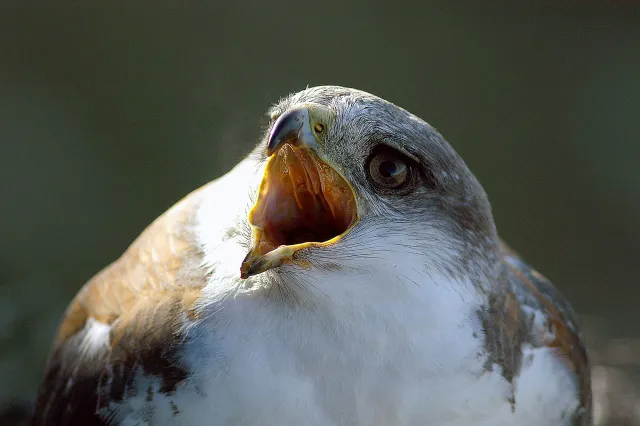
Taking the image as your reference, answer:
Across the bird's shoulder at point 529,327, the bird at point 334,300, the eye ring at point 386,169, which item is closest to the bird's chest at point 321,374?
the bird at point 334,300

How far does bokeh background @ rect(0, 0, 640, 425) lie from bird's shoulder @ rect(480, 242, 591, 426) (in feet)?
4.32

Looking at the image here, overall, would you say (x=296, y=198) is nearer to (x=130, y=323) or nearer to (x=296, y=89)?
(x=130, y=323)

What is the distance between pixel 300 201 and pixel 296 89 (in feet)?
6.75

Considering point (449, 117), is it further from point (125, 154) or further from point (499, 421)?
point (499, 421)

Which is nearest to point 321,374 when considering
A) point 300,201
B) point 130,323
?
point 300,201

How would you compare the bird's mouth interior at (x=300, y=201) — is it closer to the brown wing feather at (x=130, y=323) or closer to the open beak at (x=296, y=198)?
the open beak at (x=296, y=198)

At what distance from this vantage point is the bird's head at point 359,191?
178cm

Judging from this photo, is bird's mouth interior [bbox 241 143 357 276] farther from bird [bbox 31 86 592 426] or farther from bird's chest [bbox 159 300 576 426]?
bird's chest [bbox 159 300 576 426]

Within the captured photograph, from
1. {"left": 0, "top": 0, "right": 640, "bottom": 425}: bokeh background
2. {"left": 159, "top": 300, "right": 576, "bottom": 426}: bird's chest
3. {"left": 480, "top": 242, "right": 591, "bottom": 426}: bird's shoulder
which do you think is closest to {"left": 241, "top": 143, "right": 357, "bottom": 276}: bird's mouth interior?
{"left": 159, "top": 300, "right": 576, "bottom": 426}: bird's chest

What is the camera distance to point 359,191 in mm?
1839

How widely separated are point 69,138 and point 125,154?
362 mm

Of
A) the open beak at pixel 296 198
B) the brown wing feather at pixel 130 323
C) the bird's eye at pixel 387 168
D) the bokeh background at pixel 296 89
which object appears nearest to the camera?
the open beak at pixel 296 198

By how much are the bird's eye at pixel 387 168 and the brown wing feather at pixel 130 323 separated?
0.48m

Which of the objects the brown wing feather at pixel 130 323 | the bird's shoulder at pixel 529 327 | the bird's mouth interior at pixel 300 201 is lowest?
the bird's shoulder at pixel 529 327
